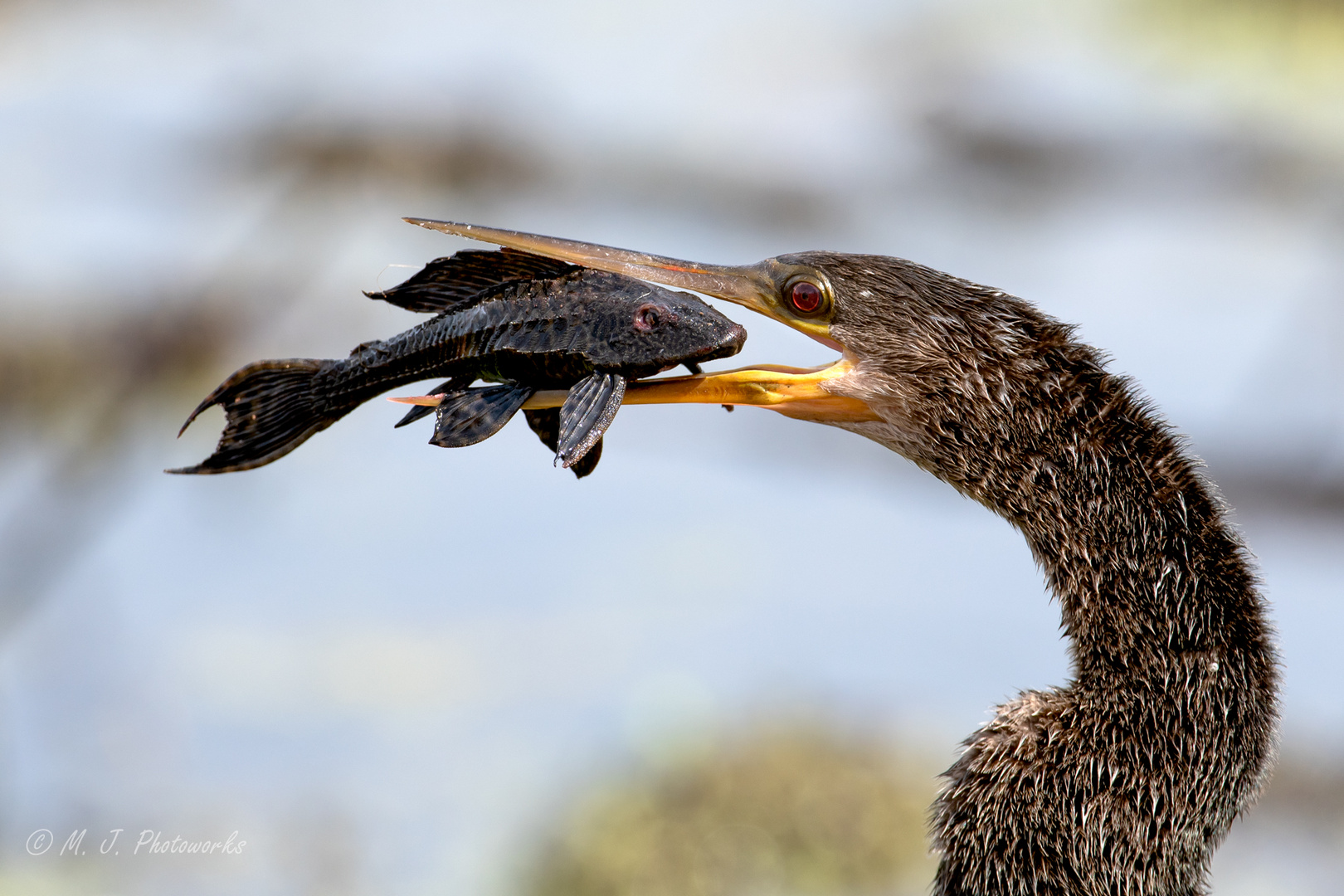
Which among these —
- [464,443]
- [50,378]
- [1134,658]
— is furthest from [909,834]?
[50,378]

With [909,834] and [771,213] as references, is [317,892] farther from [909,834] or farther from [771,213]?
[771,213]

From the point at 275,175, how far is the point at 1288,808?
7104mm

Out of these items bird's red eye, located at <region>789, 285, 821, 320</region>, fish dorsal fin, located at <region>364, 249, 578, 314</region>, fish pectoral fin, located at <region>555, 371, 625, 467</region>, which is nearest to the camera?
fish pectoral fin, located at <region>555, 371, 625, 467</region>

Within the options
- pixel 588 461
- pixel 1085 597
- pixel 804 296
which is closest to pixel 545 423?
pixel 588 461

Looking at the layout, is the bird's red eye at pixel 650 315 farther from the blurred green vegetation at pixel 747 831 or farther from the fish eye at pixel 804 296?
the blurred green vegetation at pixel 747 831

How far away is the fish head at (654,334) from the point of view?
6.14ft

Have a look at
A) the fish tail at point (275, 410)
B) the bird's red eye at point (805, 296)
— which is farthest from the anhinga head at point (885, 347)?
the fish tail at point (275, 410)

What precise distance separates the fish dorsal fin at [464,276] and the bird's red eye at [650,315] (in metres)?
0.15

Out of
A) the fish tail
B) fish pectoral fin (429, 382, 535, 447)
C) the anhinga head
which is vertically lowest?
the fish tail

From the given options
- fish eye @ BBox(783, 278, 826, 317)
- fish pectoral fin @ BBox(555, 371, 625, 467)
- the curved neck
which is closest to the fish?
fish pectoral fin @ BBox(555, 371, 625, 467)

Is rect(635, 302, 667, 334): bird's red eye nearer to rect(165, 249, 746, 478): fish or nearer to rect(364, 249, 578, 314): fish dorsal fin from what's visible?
rect(165, 249, 746, 478): fish

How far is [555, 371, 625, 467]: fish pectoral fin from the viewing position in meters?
1.77

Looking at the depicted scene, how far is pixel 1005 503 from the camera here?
206 cm

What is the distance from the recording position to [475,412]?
1853mm
